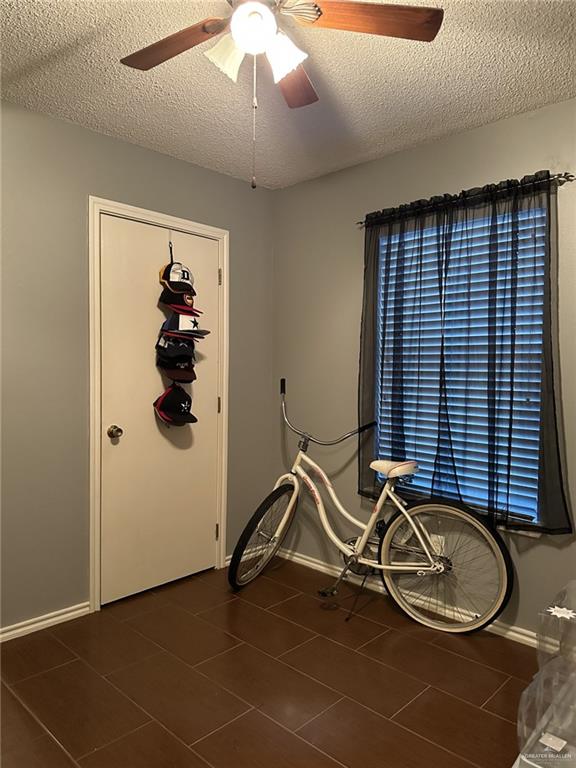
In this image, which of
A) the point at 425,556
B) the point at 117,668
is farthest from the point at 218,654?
the point at 425,556

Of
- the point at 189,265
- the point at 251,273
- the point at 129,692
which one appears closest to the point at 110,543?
the point at 129,692

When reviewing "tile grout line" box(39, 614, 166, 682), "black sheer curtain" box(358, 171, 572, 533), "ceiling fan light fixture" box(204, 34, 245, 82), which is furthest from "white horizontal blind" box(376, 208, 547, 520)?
"tile grout line" box(39, 614, 166, 682)

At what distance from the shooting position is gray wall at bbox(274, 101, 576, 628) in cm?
266

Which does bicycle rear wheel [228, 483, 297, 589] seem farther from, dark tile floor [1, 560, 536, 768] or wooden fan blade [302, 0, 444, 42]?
wooden fan blade [302, 0, 444, 42]

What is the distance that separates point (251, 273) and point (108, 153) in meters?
1.21

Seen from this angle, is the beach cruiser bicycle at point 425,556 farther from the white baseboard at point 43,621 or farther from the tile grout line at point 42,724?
the tile grout line at point 42,724

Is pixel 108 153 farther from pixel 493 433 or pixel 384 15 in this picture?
pixel 493 433

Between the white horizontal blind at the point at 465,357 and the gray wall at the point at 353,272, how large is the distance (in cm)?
17

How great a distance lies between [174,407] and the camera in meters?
3.34

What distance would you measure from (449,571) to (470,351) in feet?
3.91

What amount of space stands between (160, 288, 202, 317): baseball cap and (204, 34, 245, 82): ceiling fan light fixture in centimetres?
149

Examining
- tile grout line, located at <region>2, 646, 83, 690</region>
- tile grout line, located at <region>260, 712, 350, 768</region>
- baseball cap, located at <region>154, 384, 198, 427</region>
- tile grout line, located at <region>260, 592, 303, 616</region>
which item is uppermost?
baseball cap, located at <region>154, 384, 198, 427</region>

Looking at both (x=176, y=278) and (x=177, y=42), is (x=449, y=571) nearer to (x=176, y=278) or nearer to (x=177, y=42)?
(x=176, y=278)

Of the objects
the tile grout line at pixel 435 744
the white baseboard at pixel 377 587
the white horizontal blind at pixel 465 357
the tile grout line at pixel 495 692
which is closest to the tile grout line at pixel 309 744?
the tile grout line at pixel 435 744
